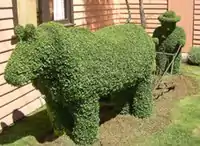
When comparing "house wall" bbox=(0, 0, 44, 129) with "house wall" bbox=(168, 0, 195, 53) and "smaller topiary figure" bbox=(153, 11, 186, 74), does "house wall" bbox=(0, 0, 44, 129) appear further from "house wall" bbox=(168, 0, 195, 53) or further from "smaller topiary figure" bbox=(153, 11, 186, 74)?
"house wall" bbox=(168, 0, 195, 53)

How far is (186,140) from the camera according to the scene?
6215 millimetres

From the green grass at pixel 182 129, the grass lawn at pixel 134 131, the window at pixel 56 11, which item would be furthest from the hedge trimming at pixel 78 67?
the window at pixel 56 11

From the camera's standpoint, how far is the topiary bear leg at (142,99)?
6.72 metres

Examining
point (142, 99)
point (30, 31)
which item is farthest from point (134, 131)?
point (30, 31)

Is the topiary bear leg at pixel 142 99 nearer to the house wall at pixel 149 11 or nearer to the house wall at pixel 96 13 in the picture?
the house wall at pixel 96 13

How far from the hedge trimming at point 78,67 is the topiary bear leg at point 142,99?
21 centimetres

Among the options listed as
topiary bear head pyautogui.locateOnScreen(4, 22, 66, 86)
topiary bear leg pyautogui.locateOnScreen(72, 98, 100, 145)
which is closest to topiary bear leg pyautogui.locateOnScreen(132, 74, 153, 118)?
topiary bear leg pyautogui.locateOnScreen(72, 98, 100, 145)

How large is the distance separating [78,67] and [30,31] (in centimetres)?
81

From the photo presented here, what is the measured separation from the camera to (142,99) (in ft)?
22.3

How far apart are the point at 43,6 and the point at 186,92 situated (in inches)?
157

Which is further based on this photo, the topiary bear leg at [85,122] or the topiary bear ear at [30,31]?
the topiary bear leg at [85,122]

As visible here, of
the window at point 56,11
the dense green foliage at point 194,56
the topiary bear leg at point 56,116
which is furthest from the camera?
the dense green foliage at point 194,56

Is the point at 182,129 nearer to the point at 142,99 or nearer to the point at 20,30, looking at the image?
the point at 142,99

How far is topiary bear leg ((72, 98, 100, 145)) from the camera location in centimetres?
539
